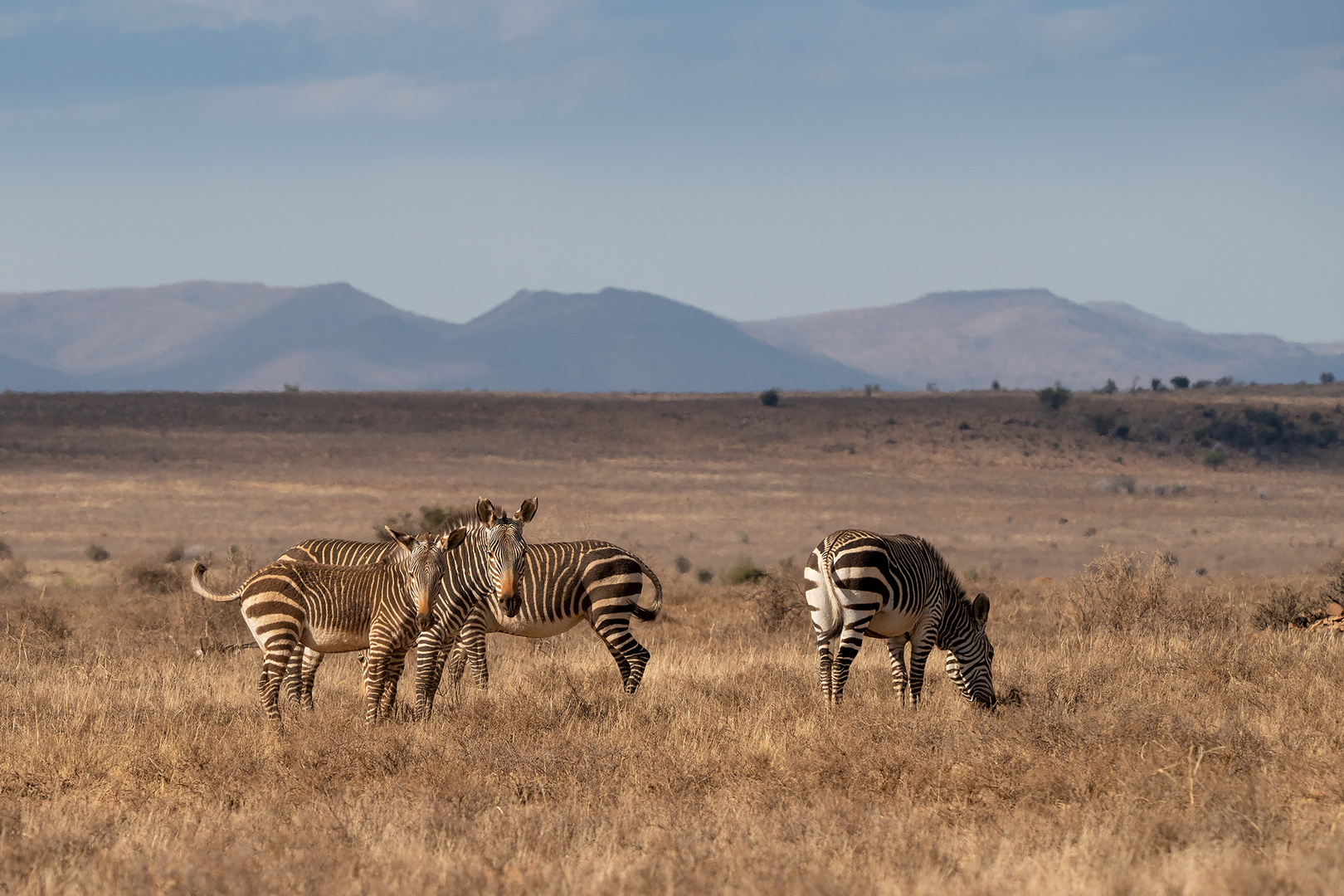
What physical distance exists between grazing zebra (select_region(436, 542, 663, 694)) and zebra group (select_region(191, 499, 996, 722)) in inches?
0.6

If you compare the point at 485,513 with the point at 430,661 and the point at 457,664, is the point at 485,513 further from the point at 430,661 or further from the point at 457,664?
the point at 457,664

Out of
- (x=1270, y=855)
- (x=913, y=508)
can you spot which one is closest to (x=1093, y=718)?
(x=1270, y=855)

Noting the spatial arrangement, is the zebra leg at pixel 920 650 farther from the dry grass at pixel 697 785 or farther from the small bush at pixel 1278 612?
the small bush at pixel 1278 612

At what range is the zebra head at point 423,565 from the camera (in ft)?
33.9

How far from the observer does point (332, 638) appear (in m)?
10.7

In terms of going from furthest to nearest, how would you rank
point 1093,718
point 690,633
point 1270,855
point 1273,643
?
point 690,633
point 1273,643
point 1093,718
point 1270,855

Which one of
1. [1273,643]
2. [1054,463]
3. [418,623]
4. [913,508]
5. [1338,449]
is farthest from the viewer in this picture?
[1338,449]

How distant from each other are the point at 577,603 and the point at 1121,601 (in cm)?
875

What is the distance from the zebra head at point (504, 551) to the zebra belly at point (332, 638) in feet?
3.99

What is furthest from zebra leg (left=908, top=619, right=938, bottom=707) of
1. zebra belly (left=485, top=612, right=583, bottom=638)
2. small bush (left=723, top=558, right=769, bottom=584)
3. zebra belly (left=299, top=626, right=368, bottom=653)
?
small bush (left=723, top=558, right=769, bottom=584)

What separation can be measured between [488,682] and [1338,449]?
6526 cm

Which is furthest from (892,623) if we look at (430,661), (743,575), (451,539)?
(743,575)

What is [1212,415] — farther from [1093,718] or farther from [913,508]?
[1093,718]

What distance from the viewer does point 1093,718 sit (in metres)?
9.16
